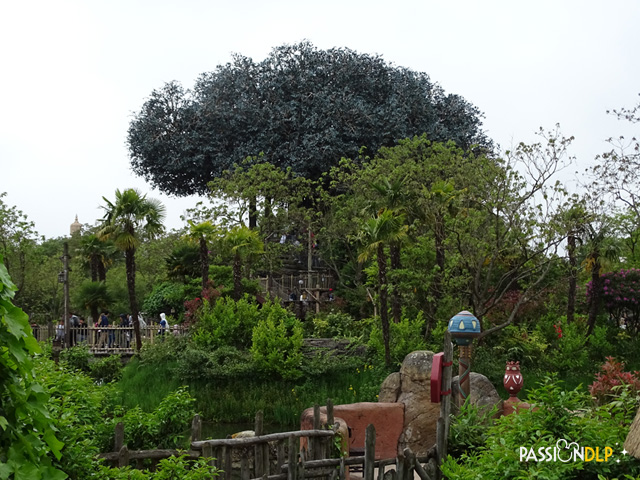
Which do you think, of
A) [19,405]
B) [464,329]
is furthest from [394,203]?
[19,405]

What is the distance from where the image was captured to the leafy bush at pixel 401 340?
23.3 meters

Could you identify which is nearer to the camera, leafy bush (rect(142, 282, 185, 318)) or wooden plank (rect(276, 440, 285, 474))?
wooden plank (rect(276, 440, 285, 474))

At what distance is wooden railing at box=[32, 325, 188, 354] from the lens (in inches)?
1069

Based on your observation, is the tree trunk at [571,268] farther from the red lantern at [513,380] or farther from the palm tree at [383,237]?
the red lantern at [513,380]

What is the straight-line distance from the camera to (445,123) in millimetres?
43906

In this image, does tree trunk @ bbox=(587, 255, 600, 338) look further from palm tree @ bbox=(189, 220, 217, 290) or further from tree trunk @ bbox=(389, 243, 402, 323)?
palm tree @ bbox=(189, 220, 217, 290)

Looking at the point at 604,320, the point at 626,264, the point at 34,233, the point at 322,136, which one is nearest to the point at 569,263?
the point at 604,320

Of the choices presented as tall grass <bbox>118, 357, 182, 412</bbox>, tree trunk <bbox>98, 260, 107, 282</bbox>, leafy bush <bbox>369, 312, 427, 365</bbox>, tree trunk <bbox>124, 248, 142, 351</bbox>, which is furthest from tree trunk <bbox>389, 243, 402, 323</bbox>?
tree trunk <bbox>98, 260, 107, 282</bbox>

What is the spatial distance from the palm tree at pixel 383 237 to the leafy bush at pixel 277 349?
2824 millimetres

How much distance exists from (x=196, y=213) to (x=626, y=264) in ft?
64.9

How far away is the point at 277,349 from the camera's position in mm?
22734

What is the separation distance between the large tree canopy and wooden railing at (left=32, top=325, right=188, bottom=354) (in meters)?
14.1

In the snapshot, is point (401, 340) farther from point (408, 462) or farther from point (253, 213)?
point (253, 213)

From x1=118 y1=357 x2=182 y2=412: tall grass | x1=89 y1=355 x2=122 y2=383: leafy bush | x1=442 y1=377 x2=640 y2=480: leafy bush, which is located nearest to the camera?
x1=442 y1=377 x2=640 y2=480: leafy bush
